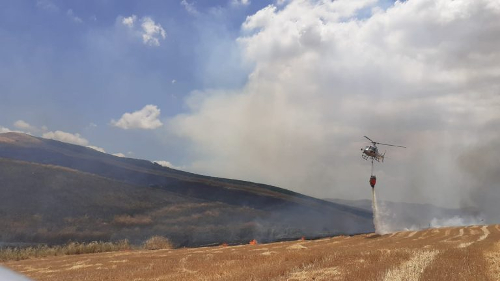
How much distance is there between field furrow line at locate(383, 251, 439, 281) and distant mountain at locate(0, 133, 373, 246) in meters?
55.2

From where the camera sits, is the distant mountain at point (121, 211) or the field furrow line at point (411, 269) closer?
the field furrow line at point (411, 269)

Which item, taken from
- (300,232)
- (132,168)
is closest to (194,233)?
(300,232)

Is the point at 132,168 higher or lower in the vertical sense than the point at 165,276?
higher

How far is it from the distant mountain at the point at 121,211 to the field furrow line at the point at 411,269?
55.2 meters

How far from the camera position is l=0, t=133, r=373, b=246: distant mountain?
67500 millimetres

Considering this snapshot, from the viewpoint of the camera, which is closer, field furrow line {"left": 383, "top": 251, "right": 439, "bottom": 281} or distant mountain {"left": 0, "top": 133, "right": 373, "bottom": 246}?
field furrow line {"left": 383, "top": 251, "right": 439, "bottom": 281}

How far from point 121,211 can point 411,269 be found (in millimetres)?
72295

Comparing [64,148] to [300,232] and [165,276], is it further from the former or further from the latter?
[165,276]

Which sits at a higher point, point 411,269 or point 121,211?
point 411,269

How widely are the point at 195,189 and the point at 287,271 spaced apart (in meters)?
108

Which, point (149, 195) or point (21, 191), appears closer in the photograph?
point (21, 191)

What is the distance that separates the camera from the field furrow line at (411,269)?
13.6 m

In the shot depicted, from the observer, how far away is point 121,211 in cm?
7975

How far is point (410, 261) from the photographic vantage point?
57.5ft
